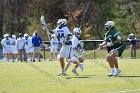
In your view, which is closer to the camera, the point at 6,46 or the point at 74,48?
the point at 74,48

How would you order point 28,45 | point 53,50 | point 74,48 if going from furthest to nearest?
point 28,45, point 53,50, point 74,48

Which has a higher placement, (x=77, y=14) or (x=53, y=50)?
(x=77, y=14)

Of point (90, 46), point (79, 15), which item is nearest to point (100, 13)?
point (79, 15)

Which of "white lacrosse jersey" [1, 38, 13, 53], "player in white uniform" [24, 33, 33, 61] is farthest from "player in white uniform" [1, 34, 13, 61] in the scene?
"player in white uniform" [24, 33, 33, 61]

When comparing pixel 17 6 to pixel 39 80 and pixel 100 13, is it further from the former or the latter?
pixel 39 80

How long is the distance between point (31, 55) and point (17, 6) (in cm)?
3115

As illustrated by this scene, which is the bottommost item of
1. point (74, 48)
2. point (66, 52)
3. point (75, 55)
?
point (75, 55)

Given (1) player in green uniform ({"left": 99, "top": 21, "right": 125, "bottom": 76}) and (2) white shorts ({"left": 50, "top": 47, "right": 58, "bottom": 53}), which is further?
(2) white shorts ({"left": 50, "top": 47, "right": 58, "bottom": 53})

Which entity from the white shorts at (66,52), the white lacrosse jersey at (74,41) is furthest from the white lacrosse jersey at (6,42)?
the white shorts at (66,52)

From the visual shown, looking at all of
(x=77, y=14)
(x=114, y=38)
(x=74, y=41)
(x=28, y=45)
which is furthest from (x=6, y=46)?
(x=77, y=14)

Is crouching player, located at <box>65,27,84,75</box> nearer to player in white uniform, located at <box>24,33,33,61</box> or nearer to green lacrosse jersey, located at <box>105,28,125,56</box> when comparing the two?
green lacrosse jersey, located at <box>105,28,125,56</box>

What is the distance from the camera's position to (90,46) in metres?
43.5

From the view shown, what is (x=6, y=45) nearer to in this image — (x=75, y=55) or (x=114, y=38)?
(x=75, y=55)

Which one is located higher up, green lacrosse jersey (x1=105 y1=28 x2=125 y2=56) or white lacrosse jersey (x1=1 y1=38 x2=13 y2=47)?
white lacrosse jersey (x1=1 y1=38 x2=13 y2=47)
